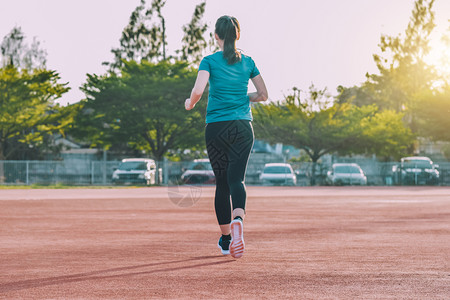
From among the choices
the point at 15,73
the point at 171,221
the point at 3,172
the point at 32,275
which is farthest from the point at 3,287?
the point at 15,73

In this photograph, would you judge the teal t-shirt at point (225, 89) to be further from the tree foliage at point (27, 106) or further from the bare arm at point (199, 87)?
the tree foliage at point (27, 106)

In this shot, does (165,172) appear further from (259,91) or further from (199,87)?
(199,87)

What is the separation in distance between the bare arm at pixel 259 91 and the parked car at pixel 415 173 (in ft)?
117

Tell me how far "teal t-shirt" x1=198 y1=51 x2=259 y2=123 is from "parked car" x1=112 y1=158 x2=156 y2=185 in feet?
110

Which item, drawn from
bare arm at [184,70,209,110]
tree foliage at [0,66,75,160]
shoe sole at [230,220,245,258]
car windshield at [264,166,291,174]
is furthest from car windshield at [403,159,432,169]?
shoe sole at [230,220,245,258]

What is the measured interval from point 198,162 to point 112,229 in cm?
3010

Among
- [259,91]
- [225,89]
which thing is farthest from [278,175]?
[225,89]

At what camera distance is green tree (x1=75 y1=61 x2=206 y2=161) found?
47.4 metres

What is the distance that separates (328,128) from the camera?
161ft

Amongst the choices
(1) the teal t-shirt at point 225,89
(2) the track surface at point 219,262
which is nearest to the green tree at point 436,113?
(2) the track surface at point 219,262

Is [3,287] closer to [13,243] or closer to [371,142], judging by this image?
[13,243]

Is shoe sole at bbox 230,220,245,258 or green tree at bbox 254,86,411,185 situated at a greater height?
green tree at bbox 254,86,411,185

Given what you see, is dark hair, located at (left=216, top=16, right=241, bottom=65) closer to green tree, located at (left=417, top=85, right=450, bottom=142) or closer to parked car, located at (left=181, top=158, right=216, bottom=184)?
parked car, located at (left=181, top=158, right=216, bottom=184)

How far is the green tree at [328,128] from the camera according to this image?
4881 cm
